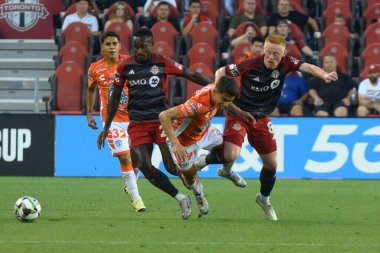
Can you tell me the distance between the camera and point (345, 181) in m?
17.8

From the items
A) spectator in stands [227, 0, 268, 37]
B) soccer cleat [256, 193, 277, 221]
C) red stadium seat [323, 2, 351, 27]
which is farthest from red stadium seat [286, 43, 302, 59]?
soccer cleat [256, 193, 277, 221]

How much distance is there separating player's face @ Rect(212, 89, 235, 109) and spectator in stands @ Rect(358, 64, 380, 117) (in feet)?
27.4

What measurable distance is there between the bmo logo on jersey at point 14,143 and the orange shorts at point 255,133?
7.68 m

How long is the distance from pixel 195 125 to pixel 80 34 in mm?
9899

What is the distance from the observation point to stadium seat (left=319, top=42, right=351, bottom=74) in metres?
20.0

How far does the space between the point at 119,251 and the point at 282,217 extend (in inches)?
136

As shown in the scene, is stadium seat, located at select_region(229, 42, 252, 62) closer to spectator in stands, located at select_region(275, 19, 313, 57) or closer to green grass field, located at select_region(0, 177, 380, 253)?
spectator in stands, located at select_region(275, 19, 313, 57)

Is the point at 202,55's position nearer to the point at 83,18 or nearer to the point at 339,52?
the point at 339,52

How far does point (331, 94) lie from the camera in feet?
61.6

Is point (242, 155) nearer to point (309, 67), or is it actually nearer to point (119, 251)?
point (309, 67)

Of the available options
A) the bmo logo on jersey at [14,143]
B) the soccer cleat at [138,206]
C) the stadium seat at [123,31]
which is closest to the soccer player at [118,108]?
the soccer cleat at [138,206]

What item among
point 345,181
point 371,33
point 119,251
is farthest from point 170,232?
point 371,33

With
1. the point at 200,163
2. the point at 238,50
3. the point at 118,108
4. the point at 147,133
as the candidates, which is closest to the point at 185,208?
the point at 200,163

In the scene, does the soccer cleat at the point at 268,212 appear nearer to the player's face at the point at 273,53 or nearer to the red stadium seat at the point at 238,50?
the player's face at the point at 273,53
